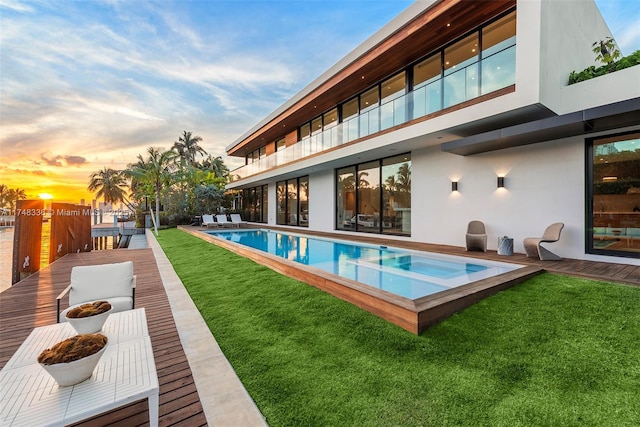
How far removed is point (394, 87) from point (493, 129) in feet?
15.1

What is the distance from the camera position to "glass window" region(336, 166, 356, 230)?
520 inches

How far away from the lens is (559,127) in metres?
5.93

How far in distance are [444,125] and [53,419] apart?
332 inches

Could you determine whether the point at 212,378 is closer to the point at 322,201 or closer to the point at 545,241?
the point at 545,241

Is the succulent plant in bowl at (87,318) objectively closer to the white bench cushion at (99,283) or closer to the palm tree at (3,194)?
the white bench cushion at (99,283)

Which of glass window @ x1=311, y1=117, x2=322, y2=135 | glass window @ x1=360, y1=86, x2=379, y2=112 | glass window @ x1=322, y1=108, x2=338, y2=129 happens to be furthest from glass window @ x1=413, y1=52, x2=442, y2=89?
glass window @ x1=311, y1=117, x2=322, y2=135

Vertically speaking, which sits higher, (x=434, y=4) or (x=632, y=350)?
(x=434, y=4)

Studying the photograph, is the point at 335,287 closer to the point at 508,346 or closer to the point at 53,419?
the point at 508,346

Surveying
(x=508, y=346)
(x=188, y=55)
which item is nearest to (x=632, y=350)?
(x=508, y=346)

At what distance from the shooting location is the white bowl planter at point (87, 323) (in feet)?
8.03

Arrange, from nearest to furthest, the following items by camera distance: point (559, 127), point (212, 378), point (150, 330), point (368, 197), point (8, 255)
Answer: point (212, 378)
point (150, 330)
point (559, 127)
point (368, 197)
point (8, 255)

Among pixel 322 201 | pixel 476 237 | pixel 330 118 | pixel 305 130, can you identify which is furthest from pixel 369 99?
pixel 476 237

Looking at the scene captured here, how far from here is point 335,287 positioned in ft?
15.1

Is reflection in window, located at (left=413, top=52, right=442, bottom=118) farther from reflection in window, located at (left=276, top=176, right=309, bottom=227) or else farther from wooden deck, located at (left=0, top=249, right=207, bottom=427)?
reflection in window, located at (left=276, top=176, right=309, bottom=227)
